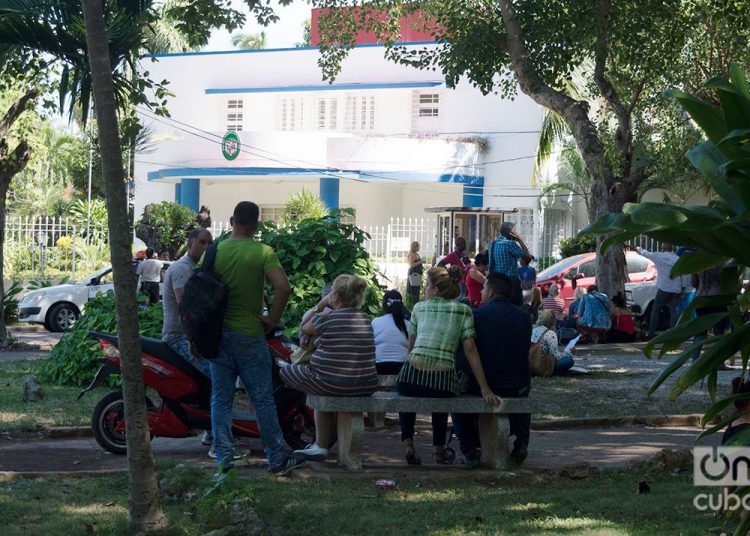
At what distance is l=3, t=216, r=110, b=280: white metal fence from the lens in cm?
2645

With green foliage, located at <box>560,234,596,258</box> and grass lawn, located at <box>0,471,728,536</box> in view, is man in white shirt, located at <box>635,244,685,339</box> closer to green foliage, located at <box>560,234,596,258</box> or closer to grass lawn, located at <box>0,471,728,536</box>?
grass lawn, located at <box>0,471,728,536</box>

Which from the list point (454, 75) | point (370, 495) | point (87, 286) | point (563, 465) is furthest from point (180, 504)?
point (87, 286)

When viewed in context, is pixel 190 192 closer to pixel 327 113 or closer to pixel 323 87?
pixel 327 113

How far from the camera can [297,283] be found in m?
12.5

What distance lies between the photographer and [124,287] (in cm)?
588

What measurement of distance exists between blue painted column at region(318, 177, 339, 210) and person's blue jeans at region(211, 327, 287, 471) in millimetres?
30727

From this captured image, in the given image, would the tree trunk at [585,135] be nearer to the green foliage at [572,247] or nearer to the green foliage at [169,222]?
the green foliage at [572,247]

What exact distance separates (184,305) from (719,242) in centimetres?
374

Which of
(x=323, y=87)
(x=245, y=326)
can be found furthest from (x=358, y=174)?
(x=245, y=326)

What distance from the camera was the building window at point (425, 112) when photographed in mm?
40094

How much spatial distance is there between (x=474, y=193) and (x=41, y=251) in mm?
17133

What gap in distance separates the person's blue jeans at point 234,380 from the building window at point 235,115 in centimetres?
3544

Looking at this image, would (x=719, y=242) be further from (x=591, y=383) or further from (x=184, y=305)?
(x=591, y=383)

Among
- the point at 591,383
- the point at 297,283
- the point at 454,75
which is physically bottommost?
the point at 591,383
